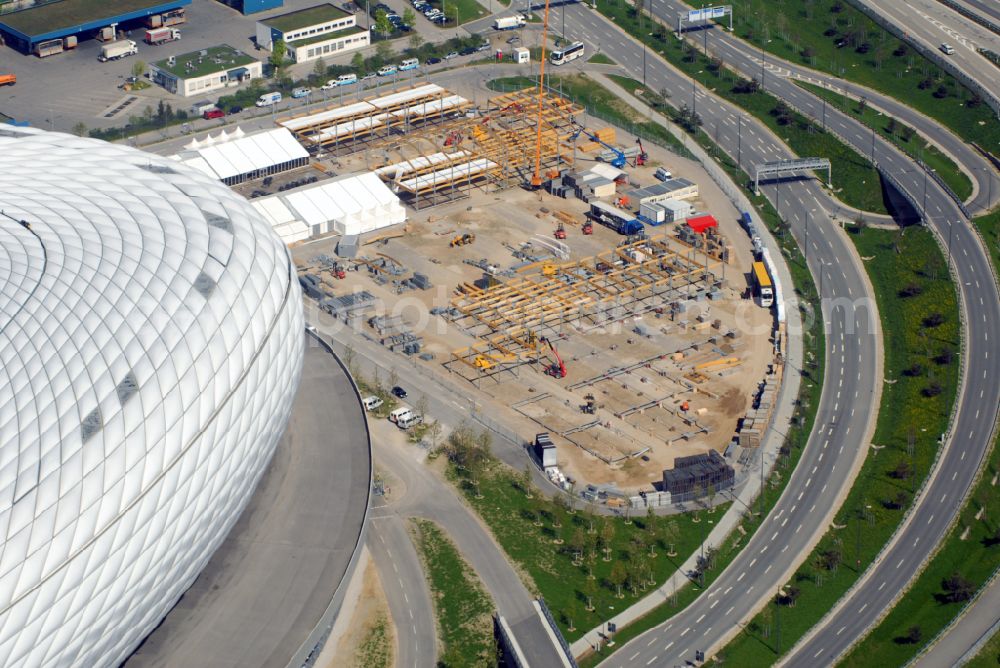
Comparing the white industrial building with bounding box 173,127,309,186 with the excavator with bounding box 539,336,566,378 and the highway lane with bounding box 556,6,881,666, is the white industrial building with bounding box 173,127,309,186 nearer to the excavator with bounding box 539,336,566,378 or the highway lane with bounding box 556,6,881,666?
the excavator with bounding box 539,336,566,378

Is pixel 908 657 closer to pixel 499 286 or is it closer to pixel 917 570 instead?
pixel 917 570

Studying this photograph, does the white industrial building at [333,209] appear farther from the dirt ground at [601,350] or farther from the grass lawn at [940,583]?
the grass lawn at [940,583]

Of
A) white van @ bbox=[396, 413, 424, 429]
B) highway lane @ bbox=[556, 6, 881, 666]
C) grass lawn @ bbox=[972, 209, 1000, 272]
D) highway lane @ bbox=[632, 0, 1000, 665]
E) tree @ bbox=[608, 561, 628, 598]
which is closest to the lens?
highway lane @ bbox=[556, 6, 881, 666]

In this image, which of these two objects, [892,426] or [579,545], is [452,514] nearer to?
[579,545]

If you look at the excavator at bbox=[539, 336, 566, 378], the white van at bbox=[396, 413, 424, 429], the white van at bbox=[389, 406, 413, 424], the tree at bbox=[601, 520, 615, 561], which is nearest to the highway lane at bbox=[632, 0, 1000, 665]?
the tree at bbox=[601, 520, 615, 561]

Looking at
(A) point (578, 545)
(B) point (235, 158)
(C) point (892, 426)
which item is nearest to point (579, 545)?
(A) point (578, 545)
